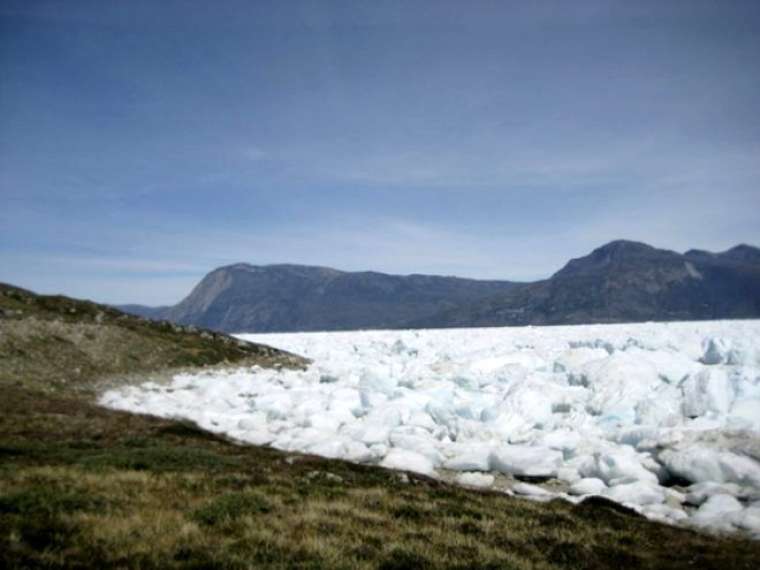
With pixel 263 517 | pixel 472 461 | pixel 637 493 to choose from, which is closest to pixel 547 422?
pixel 472 461

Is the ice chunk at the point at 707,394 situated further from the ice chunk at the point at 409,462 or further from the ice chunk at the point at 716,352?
the ice chunk at the point at 716,352

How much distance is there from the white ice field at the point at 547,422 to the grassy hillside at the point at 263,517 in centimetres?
202

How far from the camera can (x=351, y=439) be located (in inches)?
712

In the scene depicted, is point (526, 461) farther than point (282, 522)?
Yes

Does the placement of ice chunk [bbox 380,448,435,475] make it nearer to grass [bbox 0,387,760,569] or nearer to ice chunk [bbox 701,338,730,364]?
grass [bbox 0,387,760,569]

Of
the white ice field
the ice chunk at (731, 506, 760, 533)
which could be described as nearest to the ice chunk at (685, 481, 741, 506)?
the white ice field

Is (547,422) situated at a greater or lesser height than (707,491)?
greater

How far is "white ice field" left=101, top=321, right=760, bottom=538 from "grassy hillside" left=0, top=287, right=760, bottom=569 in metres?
2.02

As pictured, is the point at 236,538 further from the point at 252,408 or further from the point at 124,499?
the point at 252,408

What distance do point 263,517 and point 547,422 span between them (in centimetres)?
1337

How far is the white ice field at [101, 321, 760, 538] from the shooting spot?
44.4ft

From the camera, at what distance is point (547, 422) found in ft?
64.6

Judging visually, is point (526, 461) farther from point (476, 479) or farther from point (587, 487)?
point (587, 487)

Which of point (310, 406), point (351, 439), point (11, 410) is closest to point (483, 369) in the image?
point (310, 406)
